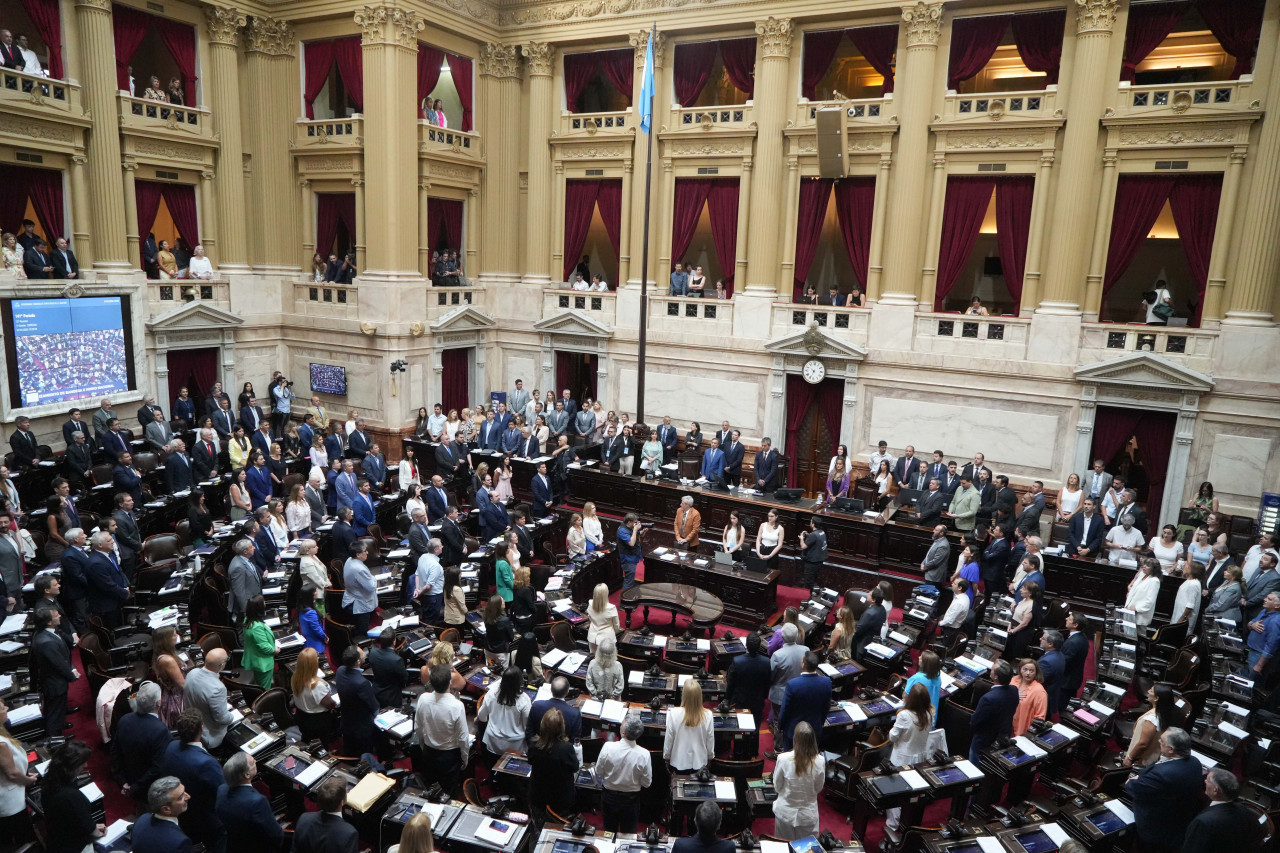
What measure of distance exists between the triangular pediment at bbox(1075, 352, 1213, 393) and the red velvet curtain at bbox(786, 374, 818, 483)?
5.62 m

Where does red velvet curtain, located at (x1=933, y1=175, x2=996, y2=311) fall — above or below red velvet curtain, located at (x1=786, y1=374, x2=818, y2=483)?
above

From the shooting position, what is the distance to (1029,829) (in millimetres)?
6398

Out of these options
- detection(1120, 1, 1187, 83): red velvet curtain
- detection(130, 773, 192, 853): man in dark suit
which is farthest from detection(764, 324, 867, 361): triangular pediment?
detection(130, 773, 192, 853): man in dark suit

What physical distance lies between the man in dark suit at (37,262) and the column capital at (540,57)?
40.1 feet

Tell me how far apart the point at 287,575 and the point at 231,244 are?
12.3 m

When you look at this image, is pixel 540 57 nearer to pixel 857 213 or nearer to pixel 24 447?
pixel 857 213

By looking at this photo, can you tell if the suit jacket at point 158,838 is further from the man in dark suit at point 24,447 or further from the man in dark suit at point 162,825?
the man in dark suit at point 24,447

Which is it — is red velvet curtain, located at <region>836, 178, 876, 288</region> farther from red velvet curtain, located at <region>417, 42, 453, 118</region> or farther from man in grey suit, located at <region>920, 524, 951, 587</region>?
red velvet curtain, located at <region>417, 42, 453, 118</region>

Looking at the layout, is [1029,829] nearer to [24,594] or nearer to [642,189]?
[24,594]

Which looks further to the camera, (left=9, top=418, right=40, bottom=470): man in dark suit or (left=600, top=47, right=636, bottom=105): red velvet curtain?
(left=600, top=47, right=636, bottom=105): red velvet curtain

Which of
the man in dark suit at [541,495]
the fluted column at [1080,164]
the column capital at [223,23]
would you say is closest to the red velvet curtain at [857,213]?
the fluted column at [1080,164]

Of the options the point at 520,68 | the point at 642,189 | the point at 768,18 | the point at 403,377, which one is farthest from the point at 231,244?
the point at 768,18

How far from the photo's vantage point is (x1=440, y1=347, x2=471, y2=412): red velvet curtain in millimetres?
21828

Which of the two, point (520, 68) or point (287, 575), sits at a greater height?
point (520, 68)
